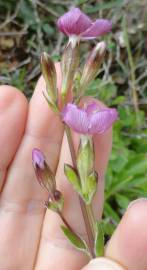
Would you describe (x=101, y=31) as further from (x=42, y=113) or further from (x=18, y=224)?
(x=18, y=224)

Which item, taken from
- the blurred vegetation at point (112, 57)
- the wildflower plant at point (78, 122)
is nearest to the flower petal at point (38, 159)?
the wildflower plant at point (78, 122)

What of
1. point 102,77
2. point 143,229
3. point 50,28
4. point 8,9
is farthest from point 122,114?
point 143,229

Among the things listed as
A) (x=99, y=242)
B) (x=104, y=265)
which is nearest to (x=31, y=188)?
(x=99, y=242)

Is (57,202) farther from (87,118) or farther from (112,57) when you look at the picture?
(112,57)

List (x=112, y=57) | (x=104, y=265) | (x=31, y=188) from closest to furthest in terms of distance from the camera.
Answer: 1. (x=104, y=265)
2. (x=31, y=188)
3. (x=112, y=57)

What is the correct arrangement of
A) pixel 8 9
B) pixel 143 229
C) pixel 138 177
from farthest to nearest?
pixel 8 9
pixel 138 177
pixel 143 229

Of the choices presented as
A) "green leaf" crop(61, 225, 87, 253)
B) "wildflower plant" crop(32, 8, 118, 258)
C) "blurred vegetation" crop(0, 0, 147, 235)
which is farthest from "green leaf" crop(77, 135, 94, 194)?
"blurred vegetation" crop(0, 0, 147, 235)

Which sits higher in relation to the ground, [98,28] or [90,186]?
[98,28]
